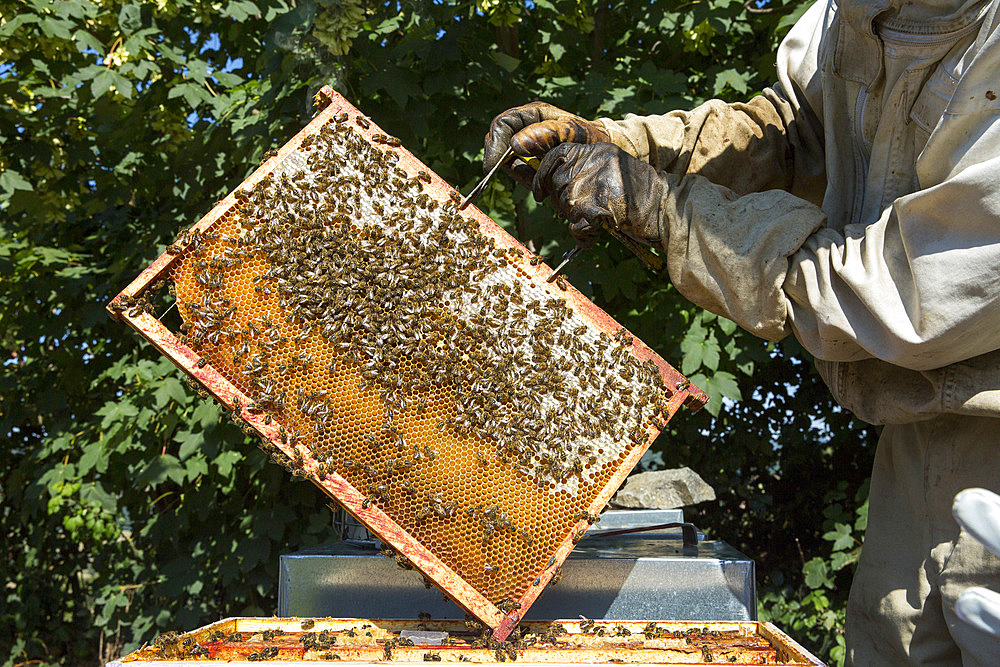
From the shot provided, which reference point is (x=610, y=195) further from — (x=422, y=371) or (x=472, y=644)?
(x=472, y=644)

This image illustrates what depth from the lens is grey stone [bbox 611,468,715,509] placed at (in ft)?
13.1

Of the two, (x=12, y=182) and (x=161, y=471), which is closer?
(x=161, y=471)

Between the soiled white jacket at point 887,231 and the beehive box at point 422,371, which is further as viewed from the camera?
the beehive box at point 422,371

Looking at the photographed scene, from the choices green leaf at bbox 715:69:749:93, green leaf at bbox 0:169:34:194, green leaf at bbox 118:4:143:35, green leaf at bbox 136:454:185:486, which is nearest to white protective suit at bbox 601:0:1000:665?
green leaf at bbox 715:69:749:93

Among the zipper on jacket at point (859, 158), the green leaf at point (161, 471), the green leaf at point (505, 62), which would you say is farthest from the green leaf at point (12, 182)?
the zipper on jacket at point (859, 158)

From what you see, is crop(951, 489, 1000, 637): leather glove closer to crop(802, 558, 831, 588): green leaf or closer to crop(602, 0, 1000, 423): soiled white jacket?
crop(602, 0, 1000, 423): soiled white jacket

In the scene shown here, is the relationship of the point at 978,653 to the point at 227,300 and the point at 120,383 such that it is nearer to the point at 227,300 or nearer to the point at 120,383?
the point at 227,300

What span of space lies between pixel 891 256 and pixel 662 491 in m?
2.55

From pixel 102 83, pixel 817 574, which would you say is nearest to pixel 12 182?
pixel 102 83

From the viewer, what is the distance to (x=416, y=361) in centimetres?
206

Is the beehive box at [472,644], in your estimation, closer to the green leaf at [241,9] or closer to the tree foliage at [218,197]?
the tree foliage at [218,197]

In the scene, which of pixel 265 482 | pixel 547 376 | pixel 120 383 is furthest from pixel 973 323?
pixel 120 383

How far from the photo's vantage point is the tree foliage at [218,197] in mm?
3953

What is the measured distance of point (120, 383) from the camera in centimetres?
503
